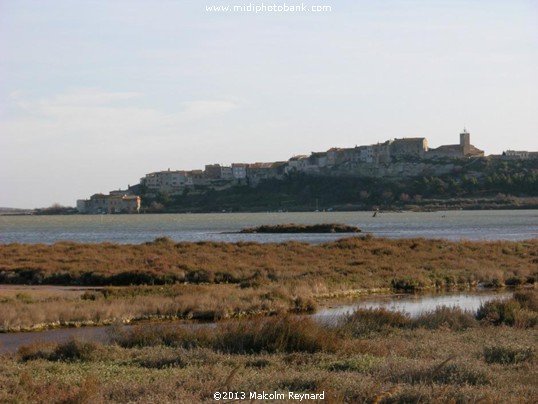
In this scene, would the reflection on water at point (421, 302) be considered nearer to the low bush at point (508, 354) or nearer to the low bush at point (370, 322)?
the low bush at point (370, 322)

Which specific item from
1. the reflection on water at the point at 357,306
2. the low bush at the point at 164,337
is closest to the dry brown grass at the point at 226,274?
the reflection on water at the point at 357,306

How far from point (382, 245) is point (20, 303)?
30.1m

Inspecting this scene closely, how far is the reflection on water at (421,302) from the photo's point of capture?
969 inches

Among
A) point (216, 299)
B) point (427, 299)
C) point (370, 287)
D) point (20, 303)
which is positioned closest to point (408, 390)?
point (216, 299)

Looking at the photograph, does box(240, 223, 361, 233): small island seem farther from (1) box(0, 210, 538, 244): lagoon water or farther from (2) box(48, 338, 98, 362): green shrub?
(2) box(48, 338, 98, 362): green shrub

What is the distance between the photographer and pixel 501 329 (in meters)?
17.1

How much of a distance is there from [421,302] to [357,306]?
3.33 metres

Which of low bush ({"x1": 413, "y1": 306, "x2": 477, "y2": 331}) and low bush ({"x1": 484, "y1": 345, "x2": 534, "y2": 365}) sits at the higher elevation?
low bush ({"x1": 484, "y1": 345, "x2": 534, "y2": 365})

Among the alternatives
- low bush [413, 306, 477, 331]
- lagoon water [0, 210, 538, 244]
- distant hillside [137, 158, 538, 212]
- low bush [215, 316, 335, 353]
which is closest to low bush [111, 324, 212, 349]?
low bush [215, 316, 335, 353]

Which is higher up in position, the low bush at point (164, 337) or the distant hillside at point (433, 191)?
the distant hillside at point (433, 191)

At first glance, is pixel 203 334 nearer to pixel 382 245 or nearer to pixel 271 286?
pixel 271 286

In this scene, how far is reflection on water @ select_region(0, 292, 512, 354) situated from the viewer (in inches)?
717

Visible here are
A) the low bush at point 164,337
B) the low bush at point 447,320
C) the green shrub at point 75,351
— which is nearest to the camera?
the green shrub at point 75,351

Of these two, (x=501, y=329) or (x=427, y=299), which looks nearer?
(x=501, y=329)
